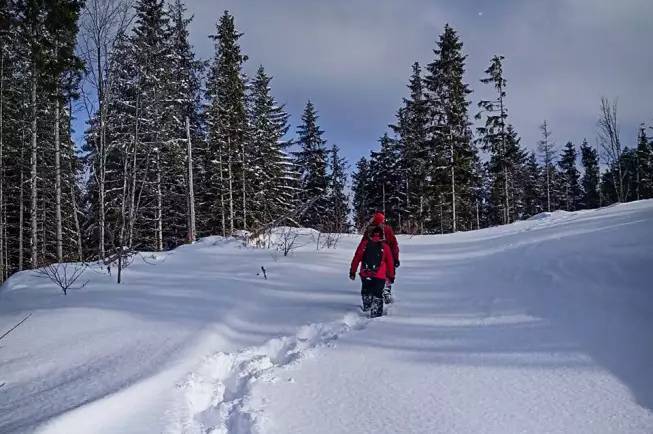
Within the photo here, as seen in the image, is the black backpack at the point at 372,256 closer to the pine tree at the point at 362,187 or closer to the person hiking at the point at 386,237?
the person hiking at the point at 386,237

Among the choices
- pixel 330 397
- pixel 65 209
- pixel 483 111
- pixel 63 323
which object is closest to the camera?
pixel 330 397

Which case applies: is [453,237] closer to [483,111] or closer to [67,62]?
[67,62]

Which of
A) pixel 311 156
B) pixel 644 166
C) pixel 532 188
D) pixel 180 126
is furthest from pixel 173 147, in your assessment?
pixel 644 166

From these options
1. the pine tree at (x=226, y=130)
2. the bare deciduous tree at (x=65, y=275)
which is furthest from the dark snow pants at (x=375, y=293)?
the pine tree at (x=226, y=130)

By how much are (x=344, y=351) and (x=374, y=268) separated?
1798mm

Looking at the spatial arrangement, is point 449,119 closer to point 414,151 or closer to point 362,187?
point 414,151

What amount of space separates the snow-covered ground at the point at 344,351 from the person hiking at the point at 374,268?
31cm

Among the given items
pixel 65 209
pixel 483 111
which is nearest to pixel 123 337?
pixel 65 209

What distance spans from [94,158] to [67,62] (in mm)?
2623

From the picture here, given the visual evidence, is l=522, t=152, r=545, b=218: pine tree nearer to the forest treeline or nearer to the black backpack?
the forest treeline

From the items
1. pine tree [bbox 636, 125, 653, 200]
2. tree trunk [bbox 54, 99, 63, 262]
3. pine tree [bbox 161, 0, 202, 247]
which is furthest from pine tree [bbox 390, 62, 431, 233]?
pine tree [bbox 636, 125, 653, 200]

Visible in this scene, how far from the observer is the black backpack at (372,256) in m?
6.61

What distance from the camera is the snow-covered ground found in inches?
134

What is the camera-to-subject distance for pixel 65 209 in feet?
74.9
